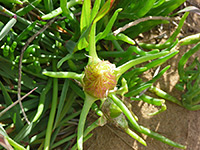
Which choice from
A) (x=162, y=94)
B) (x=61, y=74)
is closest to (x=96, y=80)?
(x=61, y=74)

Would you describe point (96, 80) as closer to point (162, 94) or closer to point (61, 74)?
point (61, 74)

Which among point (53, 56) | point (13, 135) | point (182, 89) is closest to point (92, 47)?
point (53, 56)

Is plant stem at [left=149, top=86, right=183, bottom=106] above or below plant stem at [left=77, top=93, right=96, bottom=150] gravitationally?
below

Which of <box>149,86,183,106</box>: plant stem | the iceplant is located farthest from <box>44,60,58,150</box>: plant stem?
<box>149,86,183,106</box>: plant stem

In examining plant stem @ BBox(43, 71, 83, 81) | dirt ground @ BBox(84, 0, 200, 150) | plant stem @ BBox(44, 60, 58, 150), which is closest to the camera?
plant stem @ BBox(43, 71, 83, 81)

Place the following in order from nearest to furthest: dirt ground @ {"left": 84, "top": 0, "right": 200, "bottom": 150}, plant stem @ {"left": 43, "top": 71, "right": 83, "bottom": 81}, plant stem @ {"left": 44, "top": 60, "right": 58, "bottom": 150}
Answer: plant stem @ {"left": 43, "top": 71, "right": 83, "bottom": 81}
plant stem @ {"left": 44, "top": 60, "right": 58, "bottom": 150}
dirt ground @ {"left": 84, "top": 0, "right": 200, "bottom": 150}

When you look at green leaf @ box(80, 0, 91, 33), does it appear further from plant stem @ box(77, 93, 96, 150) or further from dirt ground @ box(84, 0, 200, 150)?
dirt ground @ box(84, 0, 200, 150)

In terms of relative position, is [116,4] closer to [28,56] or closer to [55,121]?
[28,56]

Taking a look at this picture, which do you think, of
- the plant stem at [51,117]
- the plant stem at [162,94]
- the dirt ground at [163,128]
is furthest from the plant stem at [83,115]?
the plant stem at [162,94]
